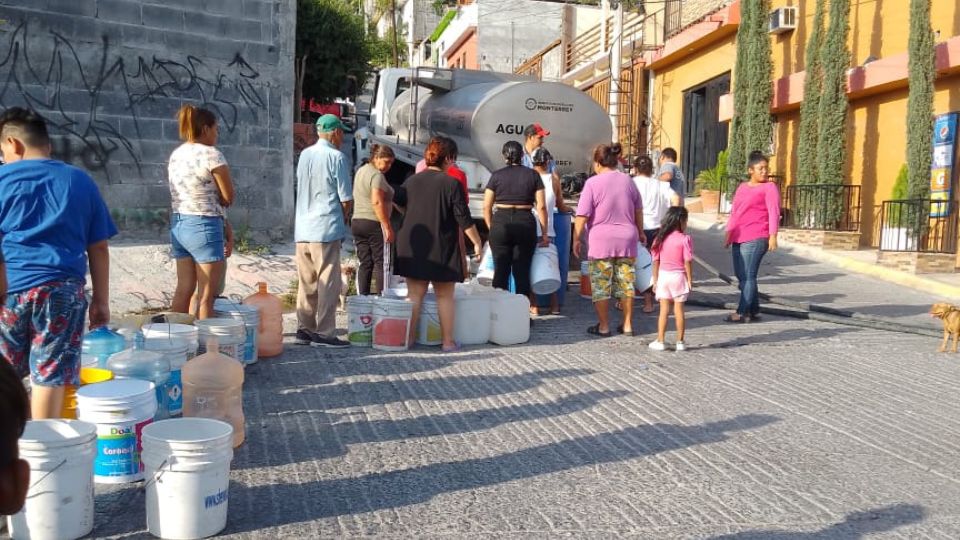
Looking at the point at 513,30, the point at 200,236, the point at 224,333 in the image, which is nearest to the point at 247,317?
the point at 224,333

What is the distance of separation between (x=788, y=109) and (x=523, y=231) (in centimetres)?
1369

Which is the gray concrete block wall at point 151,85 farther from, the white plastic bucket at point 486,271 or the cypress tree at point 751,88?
the cypress tree at point 751,88

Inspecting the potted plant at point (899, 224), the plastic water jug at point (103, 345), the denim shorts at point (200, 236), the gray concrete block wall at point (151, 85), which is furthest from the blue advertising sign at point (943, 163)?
the plastic water jug at point (103, 345)

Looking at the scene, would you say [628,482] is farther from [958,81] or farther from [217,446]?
[958,81]

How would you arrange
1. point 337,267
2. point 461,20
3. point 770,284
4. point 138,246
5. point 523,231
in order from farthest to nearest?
point 461,20 → point 770,284 → point 138,246 → point 523,231 → point 337,267

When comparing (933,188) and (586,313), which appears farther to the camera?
(933,188)

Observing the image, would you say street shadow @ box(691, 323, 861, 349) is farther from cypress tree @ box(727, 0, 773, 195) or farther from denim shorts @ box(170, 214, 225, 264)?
cypress tree @ box(727, 0, 773, 195)

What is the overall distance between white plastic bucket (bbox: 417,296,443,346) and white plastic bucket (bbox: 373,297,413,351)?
261mm

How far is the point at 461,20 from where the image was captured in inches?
1601

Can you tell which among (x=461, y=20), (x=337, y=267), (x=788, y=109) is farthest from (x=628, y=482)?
(x=461, y=20)

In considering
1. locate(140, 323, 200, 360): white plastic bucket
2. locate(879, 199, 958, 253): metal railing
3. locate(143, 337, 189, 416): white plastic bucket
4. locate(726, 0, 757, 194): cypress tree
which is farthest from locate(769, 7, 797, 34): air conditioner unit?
locate(143, 337, 189, 416): white plastic bucket

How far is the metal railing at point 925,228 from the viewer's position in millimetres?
13852

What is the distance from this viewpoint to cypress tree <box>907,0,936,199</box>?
46.4ft

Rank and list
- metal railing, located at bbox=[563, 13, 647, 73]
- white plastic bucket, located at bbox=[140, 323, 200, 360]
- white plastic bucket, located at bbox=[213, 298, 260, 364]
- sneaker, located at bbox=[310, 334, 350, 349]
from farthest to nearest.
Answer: metal railing, located at bbox=[563, 13, 647, 73]
sneaker, located at bbox=[310, 334, 350, 349]
white plastic bucket, located at bbox=[213, 298, 260, 364]
white plastic bucket, located at bbox=[140, 323, 200, 360]
